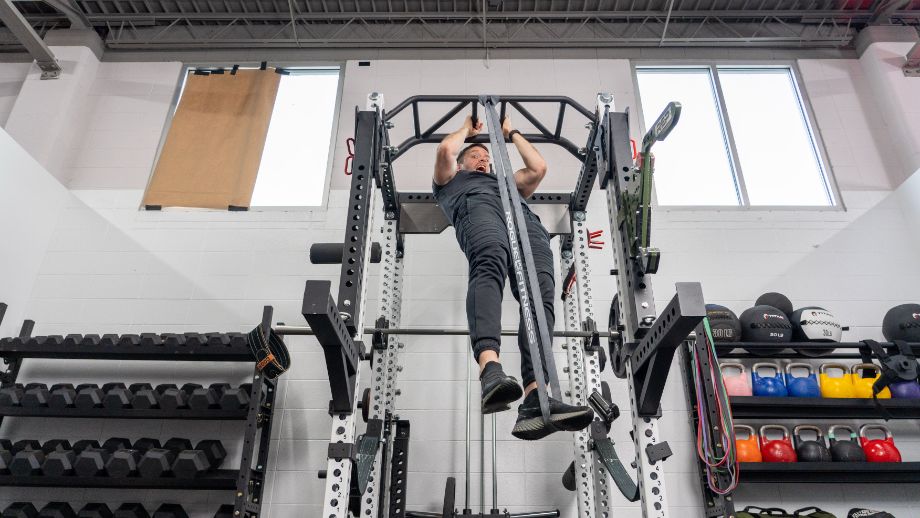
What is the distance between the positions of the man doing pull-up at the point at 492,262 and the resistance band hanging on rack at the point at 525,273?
5 centimetres

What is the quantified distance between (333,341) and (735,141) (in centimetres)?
407

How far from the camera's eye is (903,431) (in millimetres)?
3715

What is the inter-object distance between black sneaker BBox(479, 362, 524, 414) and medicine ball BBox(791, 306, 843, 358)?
2.47m

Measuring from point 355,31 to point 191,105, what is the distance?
1547 millimetres

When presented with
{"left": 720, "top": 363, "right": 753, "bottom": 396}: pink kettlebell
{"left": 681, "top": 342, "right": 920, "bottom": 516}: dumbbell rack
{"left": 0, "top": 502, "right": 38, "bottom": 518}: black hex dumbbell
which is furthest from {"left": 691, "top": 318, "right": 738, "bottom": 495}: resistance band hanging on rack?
{"left": 0, "top": 502, "right": 38, "bottom": 518}: black hex dumbbell

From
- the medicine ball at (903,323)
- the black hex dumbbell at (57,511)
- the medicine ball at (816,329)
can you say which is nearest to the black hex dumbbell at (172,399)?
the black hex dumbbell at (57,511)

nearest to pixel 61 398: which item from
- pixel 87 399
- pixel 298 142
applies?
pixel 87 399

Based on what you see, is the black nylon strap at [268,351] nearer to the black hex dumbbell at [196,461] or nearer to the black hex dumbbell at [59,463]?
the black hex dumbbell at [196,461]

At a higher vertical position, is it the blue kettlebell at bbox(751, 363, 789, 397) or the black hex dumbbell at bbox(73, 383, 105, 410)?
the blue kettlebell at bbox(751, 363, 789, 397)

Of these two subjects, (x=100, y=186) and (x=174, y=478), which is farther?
(x=100, y=186)

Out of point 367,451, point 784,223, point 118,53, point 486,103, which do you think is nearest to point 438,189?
point 486,103

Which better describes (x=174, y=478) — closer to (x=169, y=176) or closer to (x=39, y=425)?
(x=39, y=425)

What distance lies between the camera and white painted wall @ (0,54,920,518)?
11.6 ft

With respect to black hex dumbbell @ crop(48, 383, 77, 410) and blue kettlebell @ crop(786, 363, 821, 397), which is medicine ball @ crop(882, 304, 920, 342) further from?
black hex dumbbell @ crop(48, 383, 77, 410)
